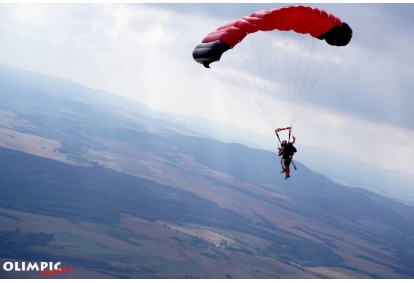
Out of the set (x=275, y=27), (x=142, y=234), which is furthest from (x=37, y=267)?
(x=275, y=27)

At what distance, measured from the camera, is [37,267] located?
88.1 meters

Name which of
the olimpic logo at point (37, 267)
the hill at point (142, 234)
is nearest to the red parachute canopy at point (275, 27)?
the hill at point (142, 234)

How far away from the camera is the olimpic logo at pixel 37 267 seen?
86.8 metres

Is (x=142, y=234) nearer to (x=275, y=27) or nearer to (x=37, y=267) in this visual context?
(x=37, y=267)

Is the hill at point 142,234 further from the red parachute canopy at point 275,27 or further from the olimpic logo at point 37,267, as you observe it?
the red parachute canopy at point 275,27

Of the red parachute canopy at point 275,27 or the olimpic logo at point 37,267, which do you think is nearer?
the red parachute canopy at point 275,27

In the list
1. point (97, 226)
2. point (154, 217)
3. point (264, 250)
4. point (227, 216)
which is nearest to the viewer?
point (97, 226)

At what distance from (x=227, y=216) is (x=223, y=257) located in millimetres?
57776

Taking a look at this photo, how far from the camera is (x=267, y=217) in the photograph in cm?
19850

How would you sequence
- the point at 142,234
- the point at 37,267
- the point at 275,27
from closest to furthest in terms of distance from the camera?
the point at 275,27, the point at 37,267, the point at 142,234

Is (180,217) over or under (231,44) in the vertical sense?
under

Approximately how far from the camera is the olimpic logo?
8675 cm

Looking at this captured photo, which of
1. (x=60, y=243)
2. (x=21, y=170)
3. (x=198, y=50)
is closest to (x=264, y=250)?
(x=60, y=243)

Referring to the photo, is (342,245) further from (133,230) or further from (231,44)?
(231,44)
